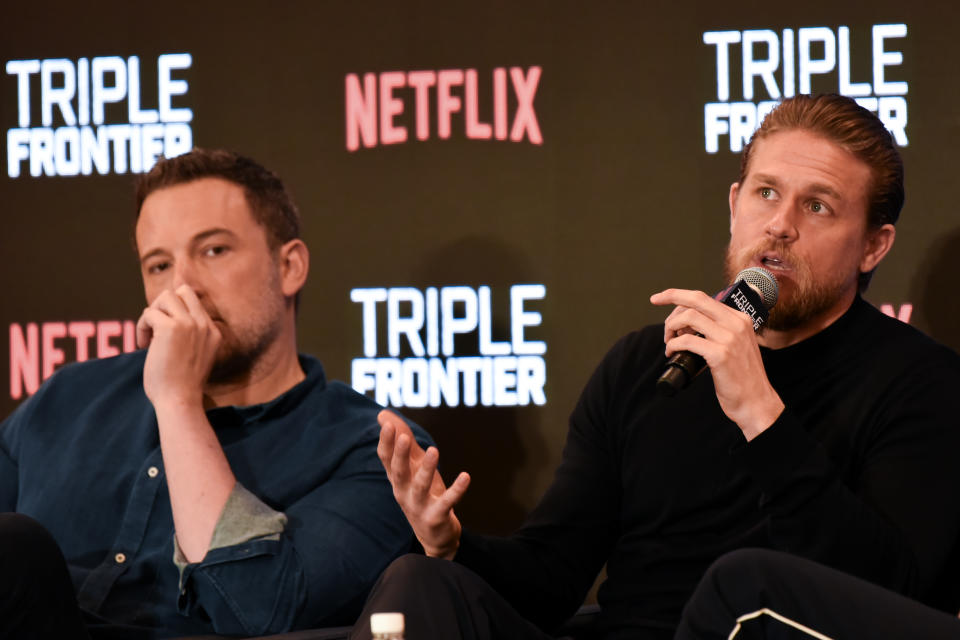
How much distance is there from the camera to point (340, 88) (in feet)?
10.6

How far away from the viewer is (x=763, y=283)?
6.47 ft

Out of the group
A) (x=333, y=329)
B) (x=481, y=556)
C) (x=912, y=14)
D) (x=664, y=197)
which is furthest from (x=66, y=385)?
(x=912, y=14)

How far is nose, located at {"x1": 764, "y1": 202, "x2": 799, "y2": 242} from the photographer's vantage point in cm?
216

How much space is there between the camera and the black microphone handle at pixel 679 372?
1.64 m

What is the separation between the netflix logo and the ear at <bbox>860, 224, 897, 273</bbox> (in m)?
1.12

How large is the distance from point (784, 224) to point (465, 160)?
1222 millimetres

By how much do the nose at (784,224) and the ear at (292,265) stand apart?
3.35ft

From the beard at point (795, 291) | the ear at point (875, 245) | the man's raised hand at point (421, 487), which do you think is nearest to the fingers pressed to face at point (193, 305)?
the man's raised hand at point (421, 487)

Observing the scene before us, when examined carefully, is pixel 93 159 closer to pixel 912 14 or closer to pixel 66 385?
pixel 66 385

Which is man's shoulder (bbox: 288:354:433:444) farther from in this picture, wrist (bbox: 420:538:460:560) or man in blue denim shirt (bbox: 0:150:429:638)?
wrist (bbox: 420:538:460:560)

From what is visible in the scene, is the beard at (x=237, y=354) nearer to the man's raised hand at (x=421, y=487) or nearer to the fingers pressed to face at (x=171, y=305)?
the fingers pressed to face at (x=171, y=305)

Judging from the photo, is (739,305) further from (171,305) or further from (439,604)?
(171,305)

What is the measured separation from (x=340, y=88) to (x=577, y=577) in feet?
5.31

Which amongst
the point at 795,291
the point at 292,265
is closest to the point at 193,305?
the point at 292,265
